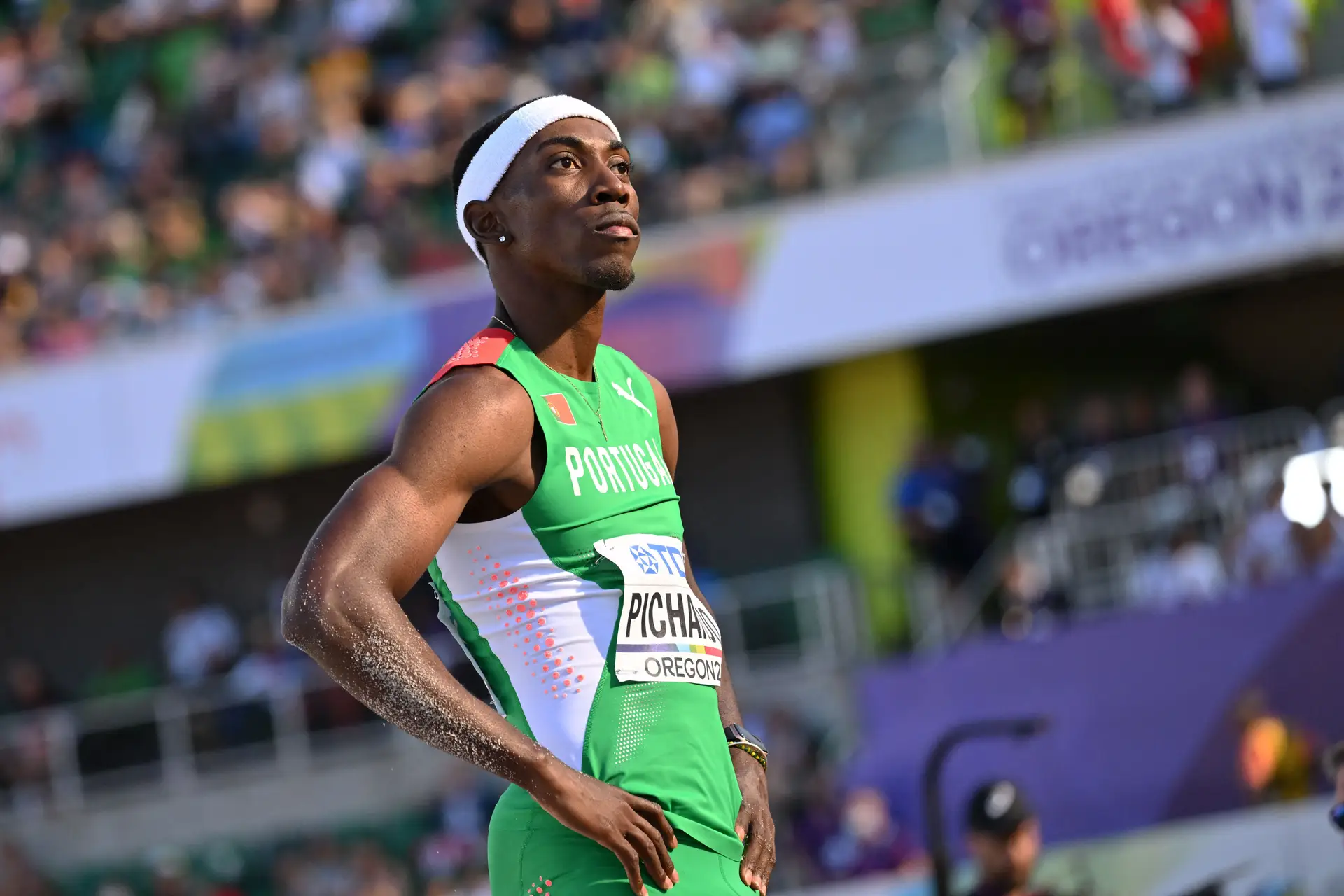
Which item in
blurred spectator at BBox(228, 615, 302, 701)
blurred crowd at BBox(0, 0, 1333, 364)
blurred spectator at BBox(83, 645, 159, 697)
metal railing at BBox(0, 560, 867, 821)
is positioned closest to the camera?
blurred crowd at BBox(0, 0, 1333, 364)

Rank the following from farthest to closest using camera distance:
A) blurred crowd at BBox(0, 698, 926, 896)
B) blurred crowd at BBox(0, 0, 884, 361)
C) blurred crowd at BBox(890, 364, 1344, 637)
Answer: blurred crowd at BBox(0, 0, 884, 361) < blurred crowd at BBox(890, 364, 1344, 637) < blurred crowd at BBox(0, 698, 926, 896)

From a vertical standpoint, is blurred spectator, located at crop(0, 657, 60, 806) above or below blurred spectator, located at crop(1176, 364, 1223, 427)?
below

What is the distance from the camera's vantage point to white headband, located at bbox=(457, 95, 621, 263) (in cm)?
394

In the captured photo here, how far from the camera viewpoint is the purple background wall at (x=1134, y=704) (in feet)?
39.6

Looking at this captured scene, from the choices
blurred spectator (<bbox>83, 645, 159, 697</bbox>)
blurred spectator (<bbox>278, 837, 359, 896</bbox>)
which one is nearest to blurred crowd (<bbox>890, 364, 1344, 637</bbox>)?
blurred spectator (<bbox>278, 837, 359, 896</bbox>)

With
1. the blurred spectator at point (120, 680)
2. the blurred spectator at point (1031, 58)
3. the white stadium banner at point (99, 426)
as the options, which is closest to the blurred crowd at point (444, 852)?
the blurred spectator at point (120, 680)

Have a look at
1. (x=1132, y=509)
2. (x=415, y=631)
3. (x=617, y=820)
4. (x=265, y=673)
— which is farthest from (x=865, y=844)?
(x=415, y=631)

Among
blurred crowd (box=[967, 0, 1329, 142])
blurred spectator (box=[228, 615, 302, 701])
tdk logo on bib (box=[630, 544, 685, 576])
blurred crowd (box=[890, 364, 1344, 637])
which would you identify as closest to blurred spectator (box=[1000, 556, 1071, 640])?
blurred crowd (box=[890, 364, 1344, 637])

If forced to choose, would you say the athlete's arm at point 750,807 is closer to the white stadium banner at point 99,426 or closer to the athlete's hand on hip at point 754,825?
the athlete's hand on hip at point 754,825

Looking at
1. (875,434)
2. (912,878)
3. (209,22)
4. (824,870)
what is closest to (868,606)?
(875,434)

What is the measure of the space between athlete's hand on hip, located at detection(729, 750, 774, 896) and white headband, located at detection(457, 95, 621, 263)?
1.17 m

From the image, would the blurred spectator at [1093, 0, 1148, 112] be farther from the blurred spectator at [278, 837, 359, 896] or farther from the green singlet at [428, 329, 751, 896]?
the green singlet at [428, 329, 751, 896]

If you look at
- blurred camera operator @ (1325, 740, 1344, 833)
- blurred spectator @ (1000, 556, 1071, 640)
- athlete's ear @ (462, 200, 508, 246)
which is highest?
athlete's ear @ (462, 200, 508, 246)

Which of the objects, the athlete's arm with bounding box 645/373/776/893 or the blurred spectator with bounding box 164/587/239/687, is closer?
the athlete's arm with bounding box 645/373/776/893
